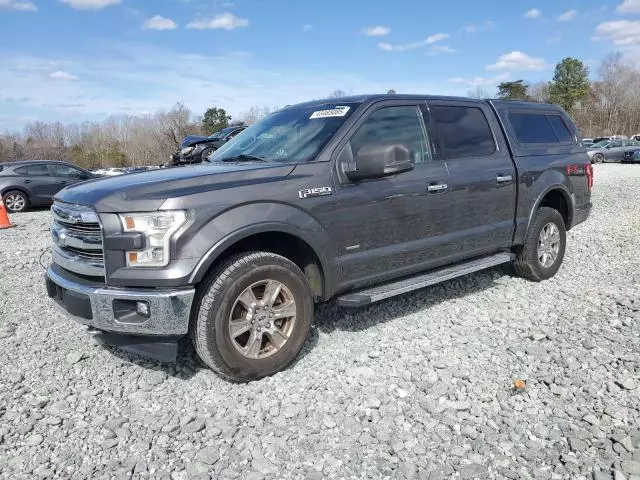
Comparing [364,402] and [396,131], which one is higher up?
[396,131]

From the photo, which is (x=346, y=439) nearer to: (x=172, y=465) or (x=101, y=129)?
(x=172, y=465)

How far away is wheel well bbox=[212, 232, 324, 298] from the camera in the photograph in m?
3.69

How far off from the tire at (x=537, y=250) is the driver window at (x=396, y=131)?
1809 millimetres

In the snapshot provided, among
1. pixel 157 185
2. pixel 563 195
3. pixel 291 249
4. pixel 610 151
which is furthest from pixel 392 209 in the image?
pixel 610 151

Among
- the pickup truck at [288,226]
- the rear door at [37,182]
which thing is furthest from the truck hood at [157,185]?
the rear door at [37,182]

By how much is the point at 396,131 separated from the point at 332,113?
0.58 metres

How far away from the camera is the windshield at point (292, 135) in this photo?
4090mm

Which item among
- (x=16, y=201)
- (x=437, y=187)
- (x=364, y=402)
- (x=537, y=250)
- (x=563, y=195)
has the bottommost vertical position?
(x=364, y=402)

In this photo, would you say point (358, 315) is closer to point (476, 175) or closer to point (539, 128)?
point (476, 175)

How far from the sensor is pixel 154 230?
3.20 m

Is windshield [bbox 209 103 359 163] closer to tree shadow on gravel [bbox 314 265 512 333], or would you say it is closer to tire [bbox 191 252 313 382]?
tire [bbox 191 252 313 382]

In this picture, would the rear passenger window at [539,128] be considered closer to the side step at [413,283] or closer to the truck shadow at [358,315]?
the side step at [413,283]

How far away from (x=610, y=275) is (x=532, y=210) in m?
1.33

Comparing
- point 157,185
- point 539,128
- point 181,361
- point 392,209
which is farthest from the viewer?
point 539,128
